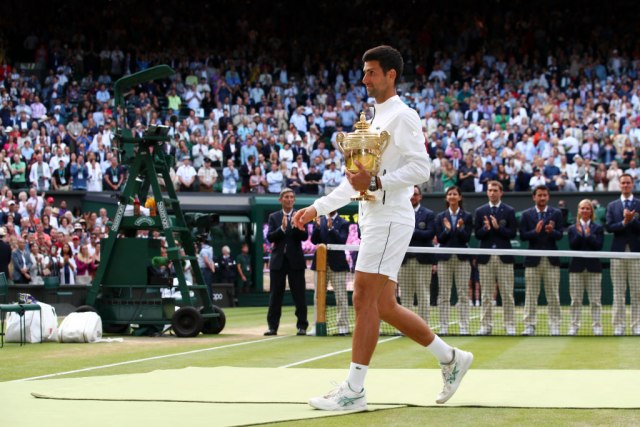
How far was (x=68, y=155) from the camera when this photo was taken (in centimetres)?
3012

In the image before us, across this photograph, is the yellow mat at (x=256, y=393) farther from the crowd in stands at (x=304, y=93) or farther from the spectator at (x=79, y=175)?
the spectator at (x=79, y=175)

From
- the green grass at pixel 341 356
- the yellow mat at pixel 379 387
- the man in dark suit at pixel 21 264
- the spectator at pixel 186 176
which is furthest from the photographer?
the spectator at pixel 186 176

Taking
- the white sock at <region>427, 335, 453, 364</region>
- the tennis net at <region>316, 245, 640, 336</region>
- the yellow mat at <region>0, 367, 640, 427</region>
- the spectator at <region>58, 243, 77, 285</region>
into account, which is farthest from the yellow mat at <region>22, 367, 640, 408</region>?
the spectator at <region>58, 243, 77, 285</region>

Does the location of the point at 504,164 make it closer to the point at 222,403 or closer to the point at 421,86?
the point at 421,86

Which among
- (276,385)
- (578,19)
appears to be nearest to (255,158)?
(578,19)

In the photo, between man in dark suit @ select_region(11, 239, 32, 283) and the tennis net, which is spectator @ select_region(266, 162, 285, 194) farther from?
the tennis net

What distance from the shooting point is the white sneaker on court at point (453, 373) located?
24.3ft

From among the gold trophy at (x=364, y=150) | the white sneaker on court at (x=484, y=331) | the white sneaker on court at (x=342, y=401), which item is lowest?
the white sneaker on court at (x=484, y=331)

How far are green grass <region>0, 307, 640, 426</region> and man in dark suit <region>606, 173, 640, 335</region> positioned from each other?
0.76 m

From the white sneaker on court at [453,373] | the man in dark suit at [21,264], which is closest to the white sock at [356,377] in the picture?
the white sneaker on court at [453,373]

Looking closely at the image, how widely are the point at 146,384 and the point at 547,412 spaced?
305 centimetres

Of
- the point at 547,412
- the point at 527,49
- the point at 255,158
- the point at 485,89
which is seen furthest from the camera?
the point at 527,49

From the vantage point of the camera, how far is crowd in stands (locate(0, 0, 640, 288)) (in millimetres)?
29797

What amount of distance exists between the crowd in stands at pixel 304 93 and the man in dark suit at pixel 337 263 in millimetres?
9574
